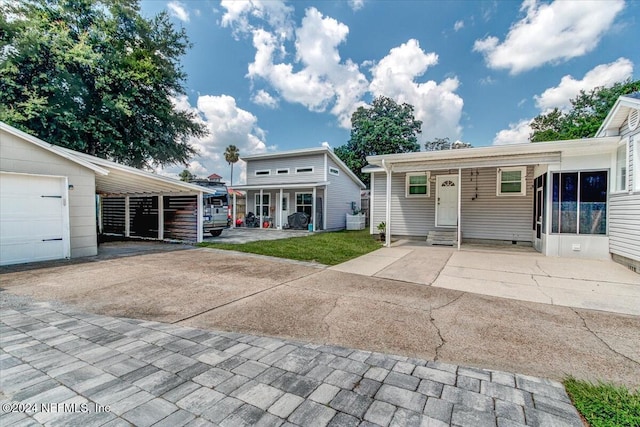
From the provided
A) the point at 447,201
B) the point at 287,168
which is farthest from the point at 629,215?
the point at 287,168

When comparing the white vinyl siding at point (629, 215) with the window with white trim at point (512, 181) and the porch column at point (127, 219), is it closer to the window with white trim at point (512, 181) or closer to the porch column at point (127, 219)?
the window with white trim at point (512, 181)

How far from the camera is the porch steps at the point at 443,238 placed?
33.8 ft

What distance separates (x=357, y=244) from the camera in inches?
410

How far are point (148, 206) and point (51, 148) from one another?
220 inches

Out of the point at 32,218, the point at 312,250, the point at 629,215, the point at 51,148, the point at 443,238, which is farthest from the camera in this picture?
the point at 443,238

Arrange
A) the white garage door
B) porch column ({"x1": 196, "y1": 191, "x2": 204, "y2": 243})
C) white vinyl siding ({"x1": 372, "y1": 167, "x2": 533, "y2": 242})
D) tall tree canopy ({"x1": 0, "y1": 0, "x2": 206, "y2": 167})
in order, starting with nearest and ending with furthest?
the white garage door → white vinyl siding ({"x1": 372, "y1": 167, "x2": 533, "y2": 242}) → porch column ({"x1": 196, "y1": 191, "x2": 204, "y2": 243}) → tall tree canopy ({"x1": 0, "y1": 0, "x2": 206, "y2": 167})

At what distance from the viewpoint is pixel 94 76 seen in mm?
12992

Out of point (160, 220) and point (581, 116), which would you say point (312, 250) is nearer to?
point (160, 220)

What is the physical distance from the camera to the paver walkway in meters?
1.75

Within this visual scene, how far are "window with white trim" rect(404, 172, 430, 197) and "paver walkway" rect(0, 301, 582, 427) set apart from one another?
31.6ft

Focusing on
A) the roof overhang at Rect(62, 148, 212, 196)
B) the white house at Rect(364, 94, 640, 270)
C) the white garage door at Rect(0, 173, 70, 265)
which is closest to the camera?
the white garage door at Rect(0, 173, 70, 265)

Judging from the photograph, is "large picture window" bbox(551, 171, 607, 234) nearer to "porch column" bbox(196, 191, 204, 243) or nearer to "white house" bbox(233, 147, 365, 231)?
"white house" bbox(233, 147, 365, 231)

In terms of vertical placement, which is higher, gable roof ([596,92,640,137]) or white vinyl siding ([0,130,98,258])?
gable roof ([596,92,640,137])

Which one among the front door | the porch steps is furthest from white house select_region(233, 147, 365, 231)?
the porch steps
